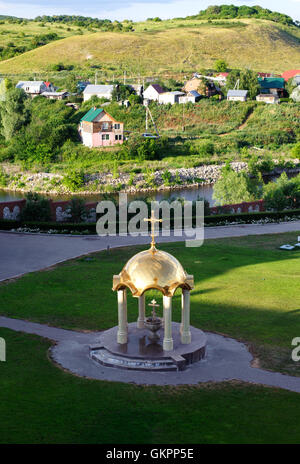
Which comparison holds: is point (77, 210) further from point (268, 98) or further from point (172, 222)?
point (268, 98)

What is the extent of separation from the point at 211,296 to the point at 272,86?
10473cm

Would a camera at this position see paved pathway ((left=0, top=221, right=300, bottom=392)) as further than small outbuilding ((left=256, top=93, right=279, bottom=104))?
No

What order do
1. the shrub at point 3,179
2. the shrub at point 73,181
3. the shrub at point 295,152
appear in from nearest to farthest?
the shrub at point 73,181 → the shrub at point 3,179 → the shrub at point 295,152

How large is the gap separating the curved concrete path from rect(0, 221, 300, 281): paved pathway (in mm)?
10606

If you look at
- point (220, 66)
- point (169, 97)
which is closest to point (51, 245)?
point (169, 97)

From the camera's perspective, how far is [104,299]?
2842cm

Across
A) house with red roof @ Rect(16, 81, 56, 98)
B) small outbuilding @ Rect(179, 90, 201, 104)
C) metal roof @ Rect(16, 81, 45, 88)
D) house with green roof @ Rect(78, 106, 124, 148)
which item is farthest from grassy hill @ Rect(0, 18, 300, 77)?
house with green roof @ Rect(78, 106, 124, 148)

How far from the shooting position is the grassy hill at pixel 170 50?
14425cm

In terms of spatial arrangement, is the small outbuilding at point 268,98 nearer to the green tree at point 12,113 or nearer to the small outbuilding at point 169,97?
the small outbuilding at point 169,97

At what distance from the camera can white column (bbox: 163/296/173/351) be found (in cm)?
2047

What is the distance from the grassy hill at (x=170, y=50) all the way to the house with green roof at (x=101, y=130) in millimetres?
46011

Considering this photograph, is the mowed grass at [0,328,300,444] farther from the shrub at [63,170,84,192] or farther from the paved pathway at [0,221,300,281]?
the shrub at [63,170,84,192]

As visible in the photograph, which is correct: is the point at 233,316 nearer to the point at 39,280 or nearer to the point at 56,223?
the point at 39,280

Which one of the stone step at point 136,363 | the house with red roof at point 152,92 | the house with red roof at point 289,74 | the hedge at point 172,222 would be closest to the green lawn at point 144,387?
the stone step at point 136,363
